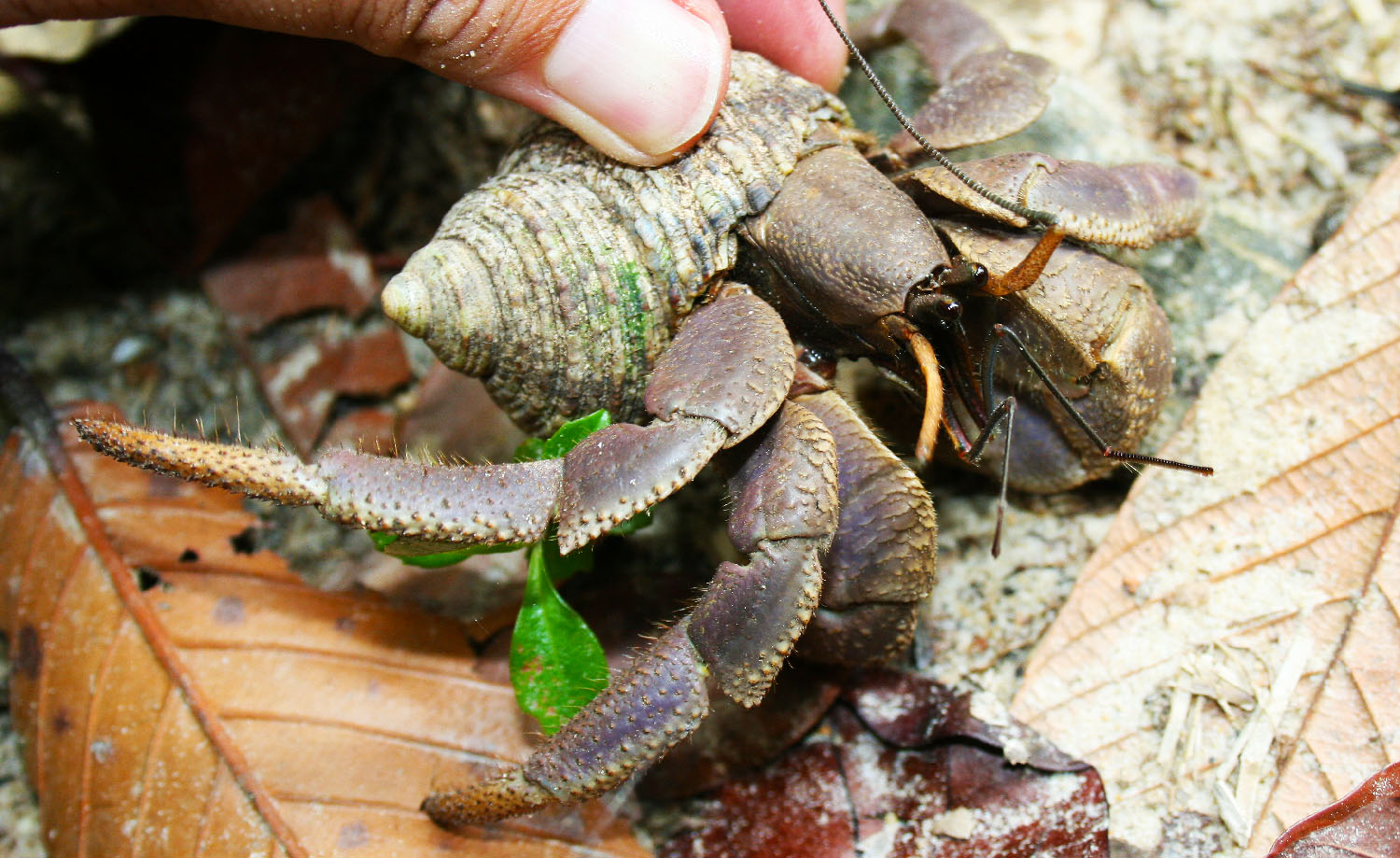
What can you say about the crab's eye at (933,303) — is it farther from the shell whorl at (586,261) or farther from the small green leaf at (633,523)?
the small green leaf at (633,523)

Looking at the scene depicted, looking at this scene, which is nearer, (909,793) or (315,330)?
(909,793)

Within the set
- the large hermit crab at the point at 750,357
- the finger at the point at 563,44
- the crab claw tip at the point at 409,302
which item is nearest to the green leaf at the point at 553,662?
the large hermit crab at the point at 750,357

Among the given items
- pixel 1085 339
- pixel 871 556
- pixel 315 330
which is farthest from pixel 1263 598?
pixel 315 330

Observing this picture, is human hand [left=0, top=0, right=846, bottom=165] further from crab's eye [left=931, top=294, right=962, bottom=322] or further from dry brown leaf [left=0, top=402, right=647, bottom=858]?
dry brown leaf [left=0, top=402, right=647, bottom=858]

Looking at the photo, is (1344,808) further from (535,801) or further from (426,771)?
(426,771)

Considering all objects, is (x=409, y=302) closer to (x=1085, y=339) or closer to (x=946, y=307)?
(x=946, y=307)

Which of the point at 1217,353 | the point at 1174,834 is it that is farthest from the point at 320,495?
the point at 1217,353
